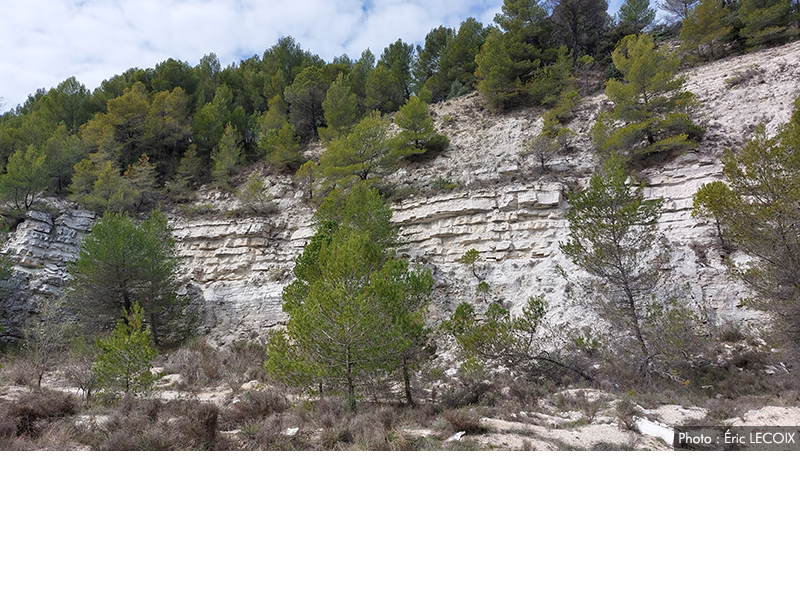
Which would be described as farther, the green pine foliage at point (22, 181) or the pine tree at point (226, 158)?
the pine tree at point (226, 158)

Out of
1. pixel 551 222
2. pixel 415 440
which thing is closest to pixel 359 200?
pixel 551 222

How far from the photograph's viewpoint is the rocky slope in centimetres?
1420

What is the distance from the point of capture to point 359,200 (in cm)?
1625

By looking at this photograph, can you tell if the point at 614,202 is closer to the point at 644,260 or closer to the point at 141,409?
the point at 644,260

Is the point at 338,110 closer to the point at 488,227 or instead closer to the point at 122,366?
the point at 488,227

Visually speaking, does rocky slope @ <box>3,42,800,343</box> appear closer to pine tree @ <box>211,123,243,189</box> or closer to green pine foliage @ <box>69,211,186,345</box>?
green pine foliage @ <box>69,211,186,345</box>

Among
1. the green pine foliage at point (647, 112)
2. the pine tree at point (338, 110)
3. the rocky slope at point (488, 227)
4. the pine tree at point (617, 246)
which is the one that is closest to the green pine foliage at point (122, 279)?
the rocky slope at point (488, 227)

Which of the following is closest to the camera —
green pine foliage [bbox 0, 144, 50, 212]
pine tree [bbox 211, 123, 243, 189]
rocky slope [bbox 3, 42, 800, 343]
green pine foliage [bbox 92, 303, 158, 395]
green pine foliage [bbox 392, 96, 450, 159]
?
green pine foliage [bbox 92, 303, 158, 395]

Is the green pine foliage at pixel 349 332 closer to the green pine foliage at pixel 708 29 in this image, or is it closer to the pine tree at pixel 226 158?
the pine tree at pixel 226 158

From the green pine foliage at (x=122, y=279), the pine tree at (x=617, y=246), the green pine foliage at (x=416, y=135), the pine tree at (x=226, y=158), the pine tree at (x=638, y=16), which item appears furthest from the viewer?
the pine tree at (x=638, y=16)

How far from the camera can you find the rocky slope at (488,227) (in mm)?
14195

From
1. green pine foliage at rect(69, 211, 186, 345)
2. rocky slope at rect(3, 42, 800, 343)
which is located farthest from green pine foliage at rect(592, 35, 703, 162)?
green pine foliage at rect(69, 211, 186, 345)

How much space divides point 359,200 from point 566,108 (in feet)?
46.0

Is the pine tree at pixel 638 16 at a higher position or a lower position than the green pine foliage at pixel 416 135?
higher
